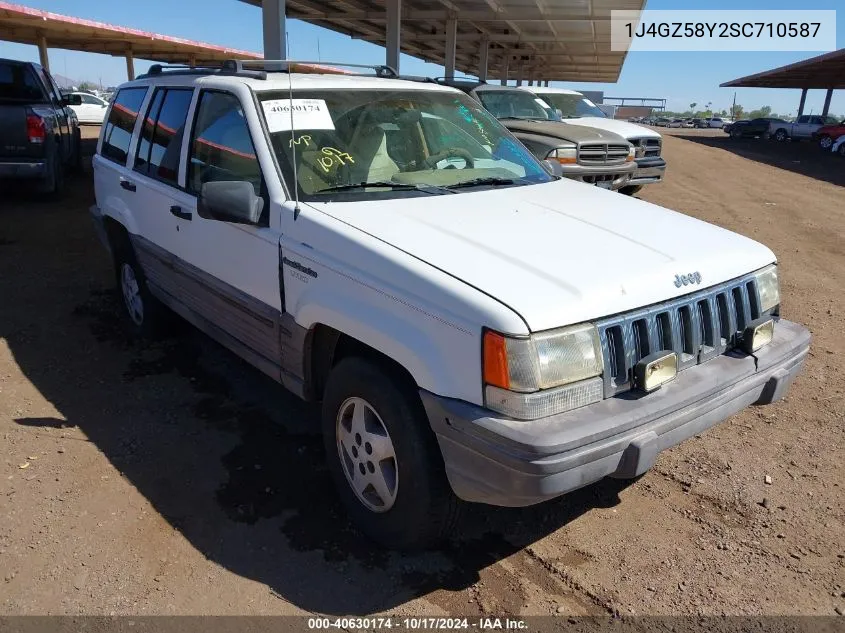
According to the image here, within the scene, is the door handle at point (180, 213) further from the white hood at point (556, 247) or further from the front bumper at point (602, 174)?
the front bumper at point (602, 174)

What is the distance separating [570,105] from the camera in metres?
13.3

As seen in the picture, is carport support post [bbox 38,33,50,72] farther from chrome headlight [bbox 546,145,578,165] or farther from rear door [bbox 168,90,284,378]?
rear door [bbox 168,90,284,378]

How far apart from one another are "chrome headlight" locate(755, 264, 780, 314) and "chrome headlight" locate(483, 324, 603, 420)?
4.03 ft

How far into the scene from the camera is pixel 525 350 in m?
2.32

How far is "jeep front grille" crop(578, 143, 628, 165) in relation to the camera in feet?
32.3

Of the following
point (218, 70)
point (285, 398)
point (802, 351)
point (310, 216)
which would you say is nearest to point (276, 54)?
point (218, 70)

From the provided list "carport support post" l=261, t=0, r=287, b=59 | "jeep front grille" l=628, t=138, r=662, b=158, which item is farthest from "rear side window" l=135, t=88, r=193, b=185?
"jeep front grille" l=628, t=138, r=662, b=158

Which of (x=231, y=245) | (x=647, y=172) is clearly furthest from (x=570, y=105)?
(x=231, y=245)

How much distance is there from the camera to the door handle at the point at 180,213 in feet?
12.9

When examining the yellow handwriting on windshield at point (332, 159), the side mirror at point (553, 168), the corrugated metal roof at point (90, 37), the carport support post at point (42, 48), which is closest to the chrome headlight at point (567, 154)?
the side mirror at point (553, 168)

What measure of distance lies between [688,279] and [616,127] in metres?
10.1

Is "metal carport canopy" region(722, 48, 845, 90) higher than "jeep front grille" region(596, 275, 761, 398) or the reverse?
higher

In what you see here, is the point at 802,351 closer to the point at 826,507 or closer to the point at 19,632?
the point at 826,507

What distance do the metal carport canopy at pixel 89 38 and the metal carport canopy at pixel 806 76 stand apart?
28300 mm
